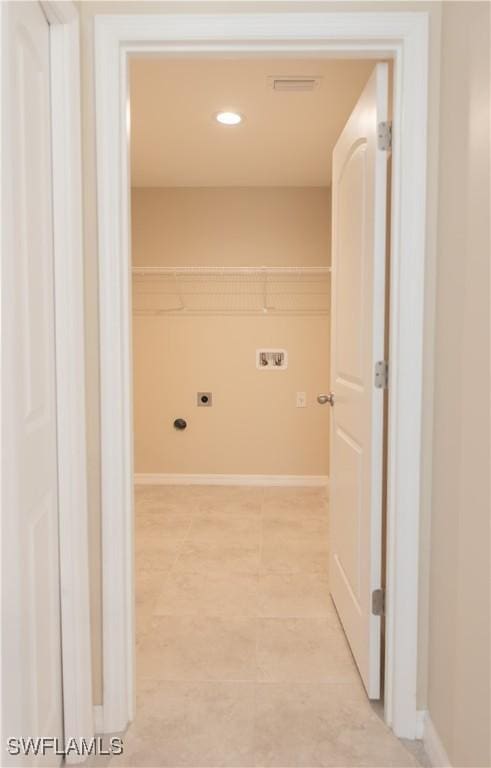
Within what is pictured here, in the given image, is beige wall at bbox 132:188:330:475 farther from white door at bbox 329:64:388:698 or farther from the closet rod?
white door at bbox 329:64:388:698

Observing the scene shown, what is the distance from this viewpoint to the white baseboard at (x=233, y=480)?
184 inches

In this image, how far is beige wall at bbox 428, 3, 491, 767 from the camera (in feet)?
4.35

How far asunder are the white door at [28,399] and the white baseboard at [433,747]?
105 centimetres

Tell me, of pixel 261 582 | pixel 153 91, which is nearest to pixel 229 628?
pixel 261 582

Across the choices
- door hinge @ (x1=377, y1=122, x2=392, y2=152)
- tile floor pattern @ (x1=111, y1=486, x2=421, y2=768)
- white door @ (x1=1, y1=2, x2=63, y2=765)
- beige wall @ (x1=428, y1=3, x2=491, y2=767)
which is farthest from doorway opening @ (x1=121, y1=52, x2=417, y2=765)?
white door @ (x1=1, y1=2, x2=63, y2=765)

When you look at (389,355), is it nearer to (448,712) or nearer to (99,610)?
(448,712)

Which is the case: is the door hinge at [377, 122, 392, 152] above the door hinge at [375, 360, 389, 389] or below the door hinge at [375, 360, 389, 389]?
above

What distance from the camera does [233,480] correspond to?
4719mm

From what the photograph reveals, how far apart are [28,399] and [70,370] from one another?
220 millimetres

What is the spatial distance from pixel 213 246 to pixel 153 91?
181 cm

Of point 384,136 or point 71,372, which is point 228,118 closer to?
point 384,136

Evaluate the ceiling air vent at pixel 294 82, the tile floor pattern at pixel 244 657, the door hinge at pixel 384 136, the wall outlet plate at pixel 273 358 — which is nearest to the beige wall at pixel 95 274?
the door hinge at pixel 384 136

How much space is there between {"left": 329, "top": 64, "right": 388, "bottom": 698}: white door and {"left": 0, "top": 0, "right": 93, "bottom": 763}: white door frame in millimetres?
898

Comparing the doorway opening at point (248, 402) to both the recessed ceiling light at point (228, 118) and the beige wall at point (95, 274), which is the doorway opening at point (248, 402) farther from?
the beige wall at point (95, 274)
